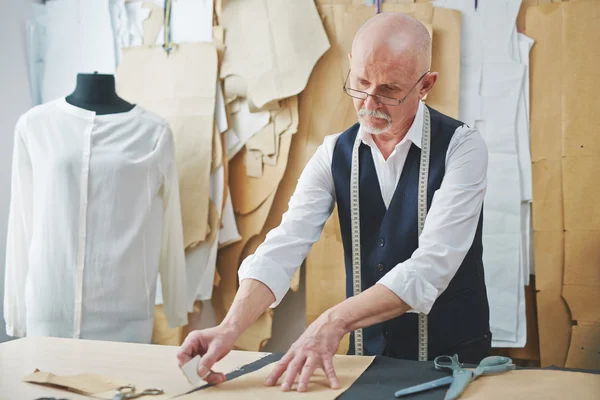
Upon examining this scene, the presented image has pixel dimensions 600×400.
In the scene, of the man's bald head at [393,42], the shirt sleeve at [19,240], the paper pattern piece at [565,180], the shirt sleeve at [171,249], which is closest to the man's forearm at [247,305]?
the man's bald head at [393,42]

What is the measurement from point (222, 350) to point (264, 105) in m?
1.58

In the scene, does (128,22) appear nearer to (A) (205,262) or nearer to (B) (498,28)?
(A) (205,262)

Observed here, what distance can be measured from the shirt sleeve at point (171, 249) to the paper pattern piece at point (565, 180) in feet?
4.50

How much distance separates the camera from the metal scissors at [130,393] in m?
1.28

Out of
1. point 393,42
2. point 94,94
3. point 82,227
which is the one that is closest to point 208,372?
point 393,42

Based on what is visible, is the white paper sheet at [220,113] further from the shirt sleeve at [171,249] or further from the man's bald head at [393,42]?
the man's bald head at [393,42]

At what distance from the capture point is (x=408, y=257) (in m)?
1.79

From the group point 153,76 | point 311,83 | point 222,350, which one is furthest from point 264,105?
point 222,350

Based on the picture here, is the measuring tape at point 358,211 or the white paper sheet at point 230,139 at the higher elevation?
the white paper sheet at point 230,139

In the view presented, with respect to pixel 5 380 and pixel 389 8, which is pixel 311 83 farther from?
pixel 5 380

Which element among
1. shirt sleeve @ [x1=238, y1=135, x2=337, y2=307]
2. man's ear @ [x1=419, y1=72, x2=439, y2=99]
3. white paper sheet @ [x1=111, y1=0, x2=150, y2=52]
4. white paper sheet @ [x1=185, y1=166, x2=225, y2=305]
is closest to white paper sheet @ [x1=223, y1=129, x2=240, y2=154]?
white paper sheet @ [x1=185, y1=166, x2=225, y2=305]

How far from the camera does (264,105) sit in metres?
2.85

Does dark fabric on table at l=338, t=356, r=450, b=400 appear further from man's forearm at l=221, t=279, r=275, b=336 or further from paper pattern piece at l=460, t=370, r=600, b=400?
man's forearm at l=221, t=279, r=275, b=336

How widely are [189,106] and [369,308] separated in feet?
5.63
